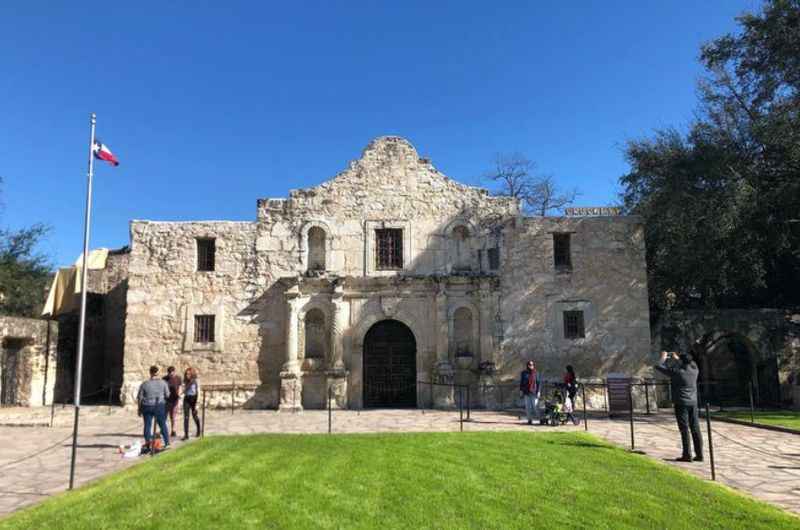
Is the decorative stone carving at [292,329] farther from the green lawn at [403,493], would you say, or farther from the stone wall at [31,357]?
the stone wall at [31,357]

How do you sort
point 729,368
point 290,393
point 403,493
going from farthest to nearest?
point 729,368 → point 290,393 → point 403,493

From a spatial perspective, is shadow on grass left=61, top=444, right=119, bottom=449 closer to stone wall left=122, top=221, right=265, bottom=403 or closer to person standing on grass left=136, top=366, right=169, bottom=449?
person standing on grass left=136, top=366, right=169, bottom=449

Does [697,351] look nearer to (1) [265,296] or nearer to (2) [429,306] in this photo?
(2) [429,306]

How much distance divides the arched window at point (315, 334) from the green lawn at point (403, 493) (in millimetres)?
8579

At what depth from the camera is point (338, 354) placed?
18375 mm

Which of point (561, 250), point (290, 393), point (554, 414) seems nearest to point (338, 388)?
point (290, 393)

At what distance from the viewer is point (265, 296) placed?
62.5ft

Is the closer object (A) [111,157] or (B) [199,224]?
(A) [111,157]

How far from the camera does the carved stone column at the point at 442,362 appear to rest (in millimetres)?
17969

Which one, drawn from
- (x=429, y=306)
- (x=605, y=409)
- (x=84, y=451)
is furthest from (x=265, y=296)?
(x=605, y=409)

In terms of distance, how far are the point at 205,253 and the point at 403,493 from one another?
1463 cm

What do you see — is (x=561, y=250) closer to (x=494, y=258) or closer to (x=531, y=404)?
(x=494, y=258)

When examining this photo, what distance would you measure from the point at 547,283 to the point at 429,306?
13.3ft

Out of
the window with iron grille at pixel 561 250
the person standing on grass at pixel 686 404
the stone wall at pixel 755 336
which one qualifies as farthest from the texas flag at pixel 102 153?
→ the stone wall at pixel 755 336
